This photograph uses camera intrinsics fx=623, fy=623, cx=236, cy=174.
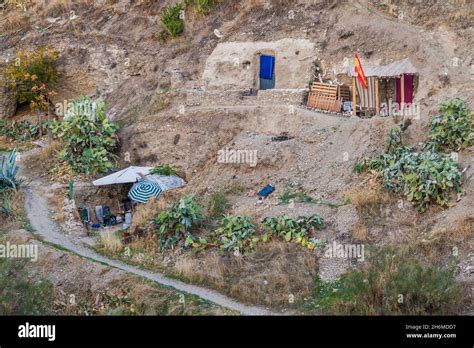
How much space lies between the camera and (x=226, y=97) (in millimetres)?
21594

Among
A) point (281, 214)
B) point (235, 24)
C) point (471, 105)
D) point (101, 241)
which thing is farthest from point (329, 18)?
point (101, 241)

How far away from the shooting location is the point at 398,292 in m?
11.2

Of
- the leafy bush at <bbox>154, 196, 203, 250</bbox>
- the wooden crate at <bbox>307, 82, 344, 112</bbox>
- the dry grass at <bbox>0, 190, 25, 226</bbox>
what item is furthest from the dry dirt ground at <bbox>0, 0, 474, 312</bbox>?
the dry grass at <bbox>0, 190, 25, 226</bbox>

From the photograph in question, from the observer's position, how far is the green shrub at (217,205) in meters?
16.6

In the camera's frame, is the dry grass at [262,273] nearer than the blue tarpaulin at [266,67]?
Yes

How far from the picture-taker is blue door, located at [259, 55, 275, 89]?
73.7ft

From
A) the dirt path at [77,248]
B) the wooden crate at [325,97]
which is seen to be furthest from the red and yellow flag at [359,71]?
the dirt path at [77,248]

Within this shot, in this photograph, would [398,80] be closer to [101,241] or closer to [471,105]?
[471,105]

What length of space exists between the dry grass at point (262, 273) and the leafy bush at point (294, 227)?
0.26 metres

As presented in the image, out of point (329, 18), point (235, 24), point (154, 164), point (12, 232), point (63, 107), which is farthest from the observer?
point (63, 107)

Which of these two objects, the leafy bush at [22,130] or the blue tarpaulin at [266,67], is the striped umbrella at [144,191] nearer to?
the blue tarpaulin at [266,67]

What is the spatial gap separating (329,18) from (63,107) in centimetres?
1166

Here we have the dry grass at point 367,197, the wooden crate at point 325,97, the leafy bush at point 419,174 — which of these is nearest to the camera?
the leafy bush at point 419,174

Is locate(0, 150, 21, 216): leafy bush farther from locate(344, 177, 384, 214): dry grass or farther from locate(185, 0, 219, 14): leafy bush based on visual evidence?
locate(185, 0, 219, 14): leafy bush
